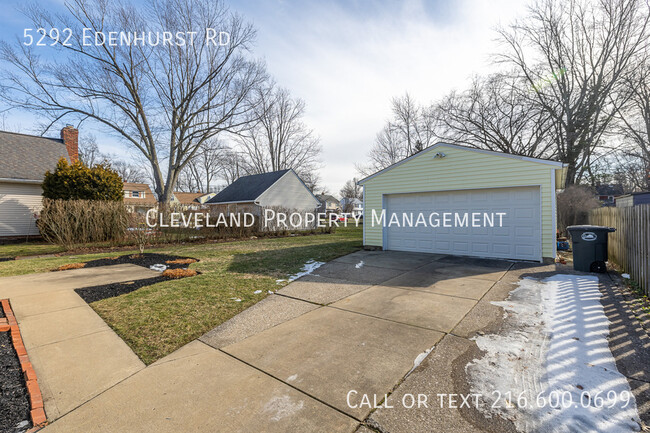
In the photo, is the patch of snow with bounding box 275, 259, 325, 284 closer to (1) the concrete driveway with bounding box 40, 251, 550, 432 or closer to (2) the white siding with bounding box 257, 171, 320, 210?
(1) the concrete driveway with bounding box 40, 251, 550, 432

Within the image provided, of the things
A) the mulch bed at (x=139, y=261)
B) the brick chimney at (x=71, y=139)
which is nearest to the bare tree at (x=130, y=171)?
the brick chimney at (x=71, y=139)

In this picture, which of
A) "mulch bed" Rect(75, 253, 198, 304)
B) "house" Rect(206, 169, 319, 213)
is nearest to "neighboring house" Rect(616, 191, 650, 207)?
"house" Rect(206, 169, 319, 213)

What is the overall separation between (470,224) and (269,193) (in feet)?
51.0

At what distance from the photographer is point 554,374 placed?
244cm

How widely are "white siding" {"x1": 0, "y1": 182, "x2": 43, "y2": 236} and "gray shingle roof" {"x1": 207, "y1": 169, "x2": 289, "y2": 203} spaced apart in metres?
11.0

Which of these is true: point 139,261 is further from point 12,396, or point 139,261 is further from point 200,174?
point 200,174

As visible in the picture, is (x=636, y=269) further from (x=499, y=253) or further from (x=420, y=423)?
(x=420, y=423)

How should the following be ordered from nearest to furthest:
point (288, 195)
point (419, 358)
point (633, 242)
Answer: point (419, 358)
point (633, 242)
point (288, 195)

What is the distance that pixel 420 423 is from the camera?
1.92 meters

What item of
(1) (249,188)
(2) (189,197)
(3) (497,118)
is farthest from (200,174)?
(3) (497,118)

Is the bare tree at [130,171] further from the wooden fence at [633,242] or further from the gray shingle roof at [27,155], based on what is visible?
the wooden fence at [633,242]

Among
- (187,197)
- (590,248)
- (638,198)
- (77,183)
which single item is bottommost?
(590,248)

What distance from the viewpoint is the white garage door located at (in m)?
7.58

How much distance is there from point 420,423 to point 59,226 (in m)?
13.1
